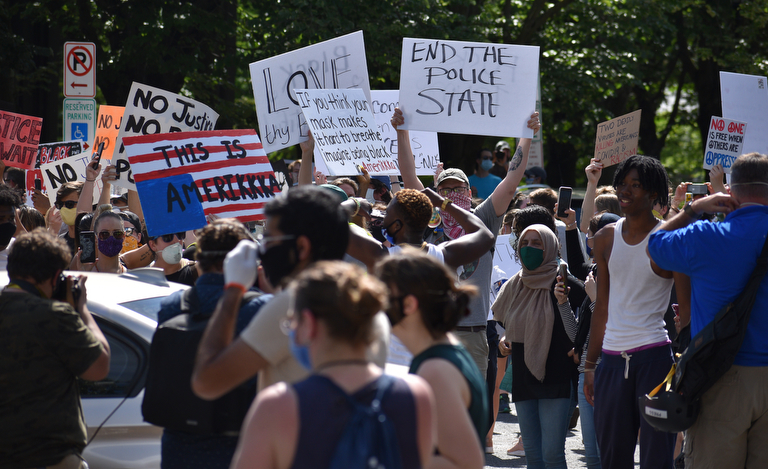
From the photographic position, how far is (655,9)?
657 inches

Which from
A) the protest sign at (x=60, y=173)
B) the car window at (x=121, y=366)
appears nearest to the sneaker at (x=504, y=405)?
the protest sign at (x=60, y=173)

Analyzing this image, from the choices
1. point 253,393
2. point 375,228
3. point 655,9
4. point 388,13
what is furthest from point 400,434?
point 655,9

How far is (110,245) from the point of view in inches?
239

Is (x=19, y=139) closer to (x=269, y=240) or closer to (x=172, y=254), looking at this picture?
(x=172, y=254)

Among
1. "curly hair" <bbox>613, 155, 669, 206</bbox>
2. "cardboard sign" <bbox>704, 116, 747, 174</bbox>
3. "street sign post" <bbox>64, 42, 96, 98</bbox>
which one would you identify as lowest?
"curly hair" <bbox>613, 155, 669, 206</bbox>

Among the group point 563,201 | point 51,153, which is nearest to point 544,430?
point 563,201

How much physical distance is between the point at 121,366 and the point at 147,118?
12.4 ft

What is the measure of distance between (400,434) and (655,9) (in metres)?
16.4

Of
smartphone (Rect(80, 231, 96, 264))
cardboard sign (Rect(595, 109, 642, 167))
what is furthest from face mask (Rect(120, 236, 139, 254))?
cardboard sign (Rect(595, 109, 642, 167))

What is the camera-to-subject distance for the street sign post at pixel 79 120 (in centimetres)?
1023

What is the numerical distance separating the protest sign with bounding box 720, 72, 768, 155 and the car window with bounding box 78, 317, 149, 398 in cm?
696

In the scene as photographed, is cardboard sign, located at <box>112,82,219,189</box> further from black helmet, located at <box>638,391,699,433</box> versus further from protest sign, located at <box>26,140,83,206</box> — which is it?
black helmet, located at <box>638,391,699,433</box>

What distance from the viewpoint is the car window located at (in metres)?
3.95

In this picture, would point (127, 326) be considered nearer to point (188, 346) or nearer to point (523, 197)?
point (188, 346)
